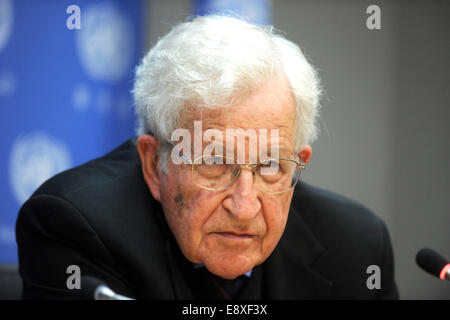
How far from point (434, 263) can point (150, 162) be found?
0.86 metres

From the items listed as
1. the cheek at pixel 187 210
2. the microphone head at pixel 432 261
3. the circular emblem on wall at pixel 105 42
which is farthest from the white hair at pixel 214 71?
the circular emblem on wall at pixel 105 42

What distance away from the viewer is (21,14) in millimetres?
2400

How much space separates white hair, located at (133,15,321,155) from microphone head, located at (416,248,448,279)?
1.58 feet

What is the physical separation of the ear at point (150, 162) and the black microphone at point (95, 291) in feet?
1.62

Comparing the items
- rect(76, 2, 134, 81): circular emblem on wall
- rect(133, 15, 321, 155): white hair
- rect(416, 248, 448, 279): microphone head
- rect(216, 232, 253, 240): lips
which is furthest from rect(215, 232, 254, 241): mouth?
rect(76, 2, 134, 81): circular emblem on wall

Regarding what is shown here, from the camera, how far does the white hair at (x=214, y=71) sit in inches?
55.8

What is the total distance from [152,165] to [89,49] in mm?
1464

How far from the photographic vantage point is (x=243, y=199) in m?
1.39

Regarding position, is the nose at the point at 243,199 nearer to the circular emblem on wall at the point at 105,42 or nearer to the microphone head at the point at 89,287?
the microphone head at the point at 89,287

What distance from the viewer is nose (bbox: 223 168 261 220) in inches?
54.4

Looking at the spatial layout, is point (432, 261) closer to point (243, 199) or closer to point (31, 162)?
point (243, 199)

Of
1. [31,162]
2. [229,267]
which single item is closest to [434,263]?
[229,267]
